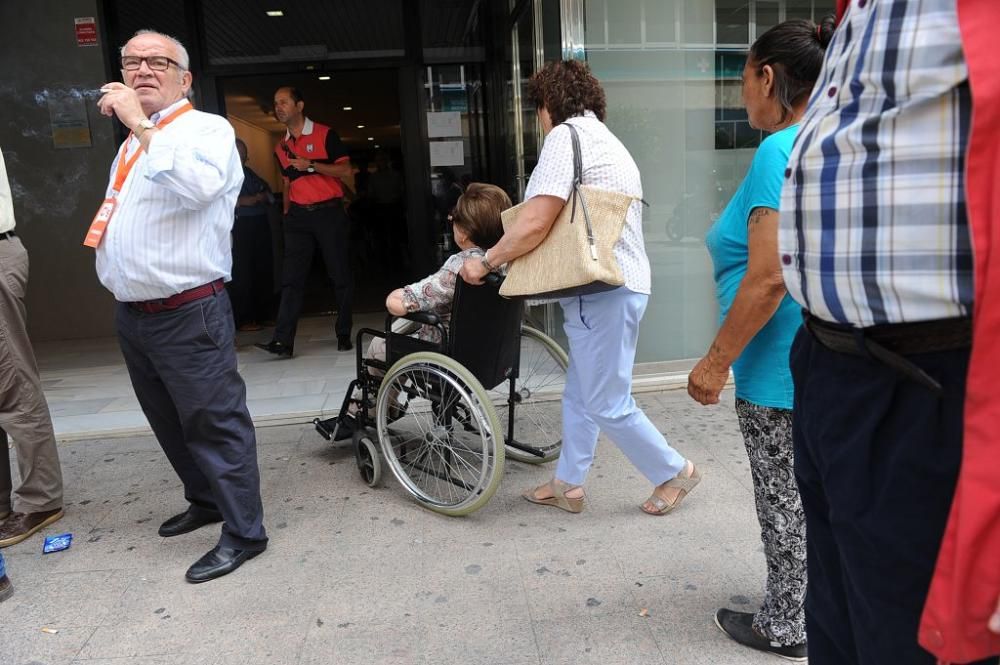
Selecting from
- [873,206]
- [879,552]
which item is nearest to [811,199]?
[873,206]

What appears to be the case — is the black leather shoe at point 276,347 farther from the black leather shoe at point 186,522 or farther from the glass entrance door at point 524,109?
the black leather shoe at point 186,522

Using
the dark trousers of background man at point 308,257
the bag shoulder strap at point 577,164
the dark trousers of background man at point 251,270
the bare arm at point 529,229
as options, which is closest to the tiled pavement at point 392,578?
the bare arm at point 529,229

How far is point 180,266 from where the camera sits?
2621 mm

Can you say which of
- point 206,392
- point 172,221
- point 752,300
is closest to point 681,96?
point 752,300

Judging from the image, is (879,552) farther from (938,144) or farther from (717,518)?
(717,518)

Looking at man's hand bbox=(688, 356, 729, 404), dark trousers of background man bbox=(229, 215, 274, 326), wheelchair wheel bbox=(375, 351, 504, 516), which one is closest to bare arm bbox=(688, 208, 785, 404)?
man's hand bbox=(688, 356, 729, 404)

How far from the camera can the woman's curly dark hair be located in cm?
282

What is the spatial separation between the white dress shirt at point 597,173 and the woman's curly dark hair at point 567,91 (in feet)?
0.14

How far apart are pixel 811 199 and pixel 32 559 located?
3.14 metres

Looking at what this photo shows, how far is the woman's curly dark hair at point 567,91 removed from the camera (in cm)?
282

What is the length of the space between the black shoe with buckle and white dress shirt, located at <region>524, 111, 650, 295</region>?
45.6 inches

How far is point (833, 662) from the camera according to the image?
55.2 inches

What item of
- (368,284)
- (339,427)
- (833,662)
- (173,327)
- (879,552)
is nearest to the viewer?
(879,552)

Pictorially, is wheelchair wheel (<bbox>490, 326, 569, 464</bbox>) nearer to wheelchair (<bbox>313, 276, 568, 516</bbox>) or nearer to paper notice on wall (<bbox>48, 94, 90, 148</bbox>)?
wheelchair (<bbox>313, 276, 568, 516</bbox>)
